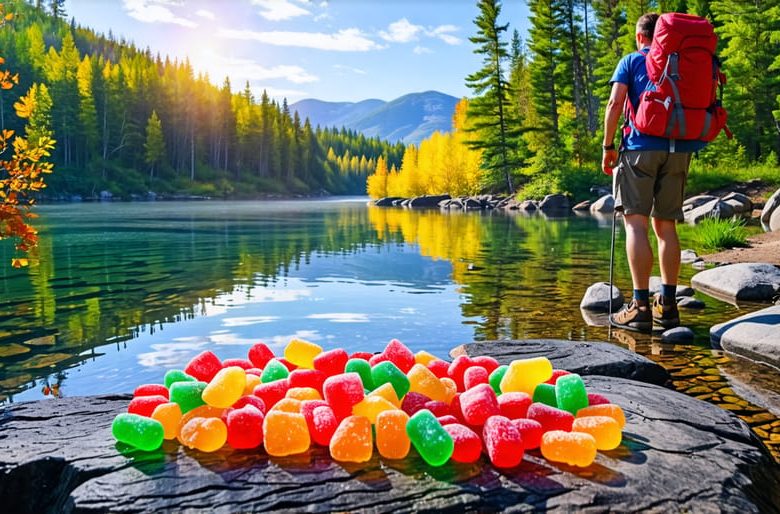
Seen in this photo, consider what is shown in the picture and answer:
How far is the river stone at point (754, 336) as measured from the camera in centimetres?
425

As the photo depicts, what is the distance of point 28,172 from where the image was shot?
4281 millimetres

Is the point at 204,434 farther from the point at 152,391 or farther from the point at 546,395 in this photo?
the point at 546,395

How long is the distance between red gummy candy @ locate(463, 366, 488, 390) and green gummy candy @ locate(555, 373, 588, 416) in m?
0.45

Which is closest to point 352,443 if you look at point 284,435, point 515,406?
point 284,435

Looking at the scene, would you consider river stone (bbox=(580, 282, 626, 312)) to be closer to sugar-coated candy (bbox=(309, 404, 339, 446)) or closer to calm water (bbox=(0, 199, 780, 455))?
calm water (bbox=(0, 199, 780, 455))

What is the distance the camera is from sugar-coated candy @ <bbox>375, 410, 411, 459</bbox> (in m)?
2.22

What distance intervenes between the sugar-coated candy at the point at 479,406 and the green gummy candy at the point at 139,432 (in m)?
1.25

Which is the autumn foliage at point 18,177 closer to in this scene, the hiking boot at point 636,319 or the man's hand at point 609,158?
the man's hand at point 609,158

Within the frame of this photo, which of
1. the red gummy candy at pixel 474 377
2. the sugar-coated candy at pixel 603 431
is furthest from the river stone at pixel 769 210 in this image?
the sugar-coated candy at pixel 603 431

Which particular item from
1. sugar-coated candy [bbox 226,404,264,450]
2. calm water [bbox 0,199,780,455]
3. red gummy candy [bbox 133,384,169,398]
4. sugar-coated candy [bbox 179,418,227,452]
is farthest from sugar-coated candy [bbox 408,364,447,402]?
Answer: calm water [bbox 0,199,780,455]

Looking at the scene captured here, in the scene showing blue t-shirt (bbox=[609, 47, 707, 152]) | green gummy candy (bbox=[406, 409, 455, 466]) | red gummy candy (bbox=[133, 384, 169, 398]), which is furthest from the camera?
blue t-shirt (bbox=[609, 47, 707, 152])

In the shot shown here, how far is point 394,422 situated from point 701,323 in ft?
14.9

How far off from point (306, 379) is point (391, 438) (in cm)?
84

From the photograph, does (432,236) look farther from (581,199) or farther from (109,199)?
(109,199)
